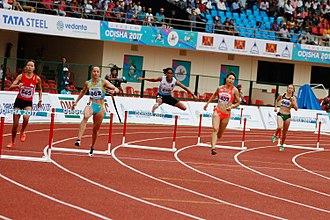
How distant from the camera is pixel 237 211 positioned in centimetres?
1173

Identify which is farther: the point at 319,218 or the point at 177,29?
the point at 177,29

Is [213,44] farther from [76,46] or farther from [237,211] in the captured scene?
[237,211]

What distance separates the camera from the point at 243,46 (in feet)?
143

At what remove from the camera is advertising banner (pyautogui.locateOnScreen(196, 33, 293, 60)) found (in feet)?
139

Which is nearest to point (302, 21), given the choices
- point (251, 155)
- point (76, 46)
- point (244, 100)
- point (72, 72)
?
point (244, 100)

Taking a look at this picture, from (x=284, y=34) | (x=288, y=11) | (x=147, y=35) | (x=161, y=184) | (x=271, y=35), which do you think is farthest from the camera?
(x=288, y=11)

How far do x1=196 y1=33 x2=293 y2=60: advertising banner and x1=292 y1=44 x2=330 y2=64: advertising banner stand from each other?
427 mm

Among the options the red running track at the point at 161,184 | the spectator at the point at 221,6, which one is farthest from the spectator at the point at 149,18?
the red running track at the point at 161,184

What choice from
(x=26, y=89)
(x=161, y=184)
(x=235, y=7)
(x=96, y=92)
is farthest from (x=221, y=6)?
(x=161, y=184)

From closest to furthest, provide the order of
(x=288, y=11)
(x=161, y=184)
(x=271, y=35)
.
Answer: (x=161, y=184)
(x=271, y=35)
(x=288, y=11)

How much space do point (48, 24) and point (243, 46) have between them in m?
11.7

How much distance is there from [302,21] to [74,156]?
3320cm

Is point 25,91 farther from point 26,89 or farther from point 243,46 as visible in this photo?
point 243,46

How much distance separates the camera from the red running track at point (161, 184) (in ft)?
36.4
